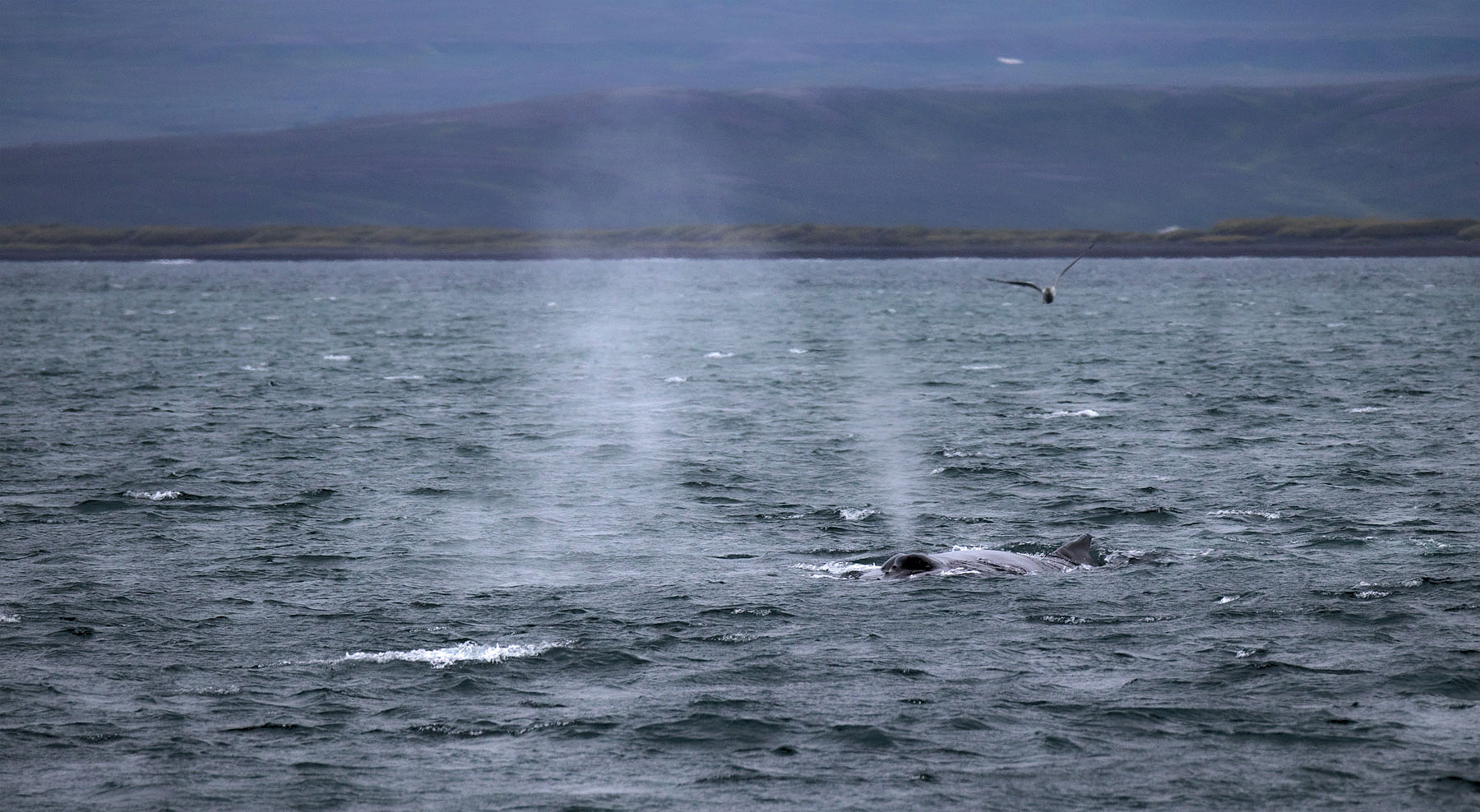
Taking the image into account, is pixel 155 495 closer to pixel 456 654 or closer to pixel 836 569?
pixel 836 569

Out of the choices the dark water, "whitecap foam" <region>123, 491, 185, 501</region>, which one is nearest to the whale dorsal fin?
the dark water

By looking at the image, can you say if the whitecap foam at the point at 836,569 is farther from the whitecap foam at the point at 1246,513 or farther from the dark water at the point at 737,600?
the whitecap foam at the point at 1246,513

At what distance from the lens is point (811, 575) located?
2530cm

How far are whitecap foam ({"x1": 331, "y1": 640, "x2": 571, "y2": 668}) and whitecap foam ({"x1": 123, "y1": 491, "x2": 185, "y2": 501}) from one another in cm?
1412

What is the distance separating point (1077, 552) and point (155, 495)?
60.6 feet

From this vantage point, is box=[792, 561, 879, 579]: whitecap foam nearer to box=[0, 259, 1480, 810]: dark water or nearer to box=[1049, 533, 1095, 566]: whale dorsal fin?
box=[0, 259, 1480, 810]: dark water

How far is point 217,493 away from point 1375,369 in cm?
4596

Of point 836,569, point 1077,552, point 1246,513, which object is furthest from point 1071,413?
point 836,569

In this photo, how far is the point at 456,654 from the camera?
803 inches

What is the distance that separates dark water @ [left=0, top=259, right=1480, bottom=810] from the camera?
1623 cm

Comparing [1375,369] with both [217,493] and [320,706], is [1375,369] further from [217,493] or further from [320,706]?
[320,706]

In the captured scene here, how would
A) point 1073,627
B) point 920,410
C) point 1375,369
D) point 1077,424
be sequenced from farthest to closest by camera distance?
point 1375,369
point 920,410
point 1077,424
point 1073,627

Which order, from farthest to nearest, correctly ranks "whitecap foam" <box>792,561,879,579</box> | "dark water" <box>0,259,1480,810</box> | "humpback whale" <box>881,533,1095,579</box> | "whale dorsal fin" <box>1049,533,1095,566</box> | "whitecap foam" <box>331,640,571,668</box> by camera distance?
"whale dorsal fin" <box>1049,533,1095,566</box>, "whitecap foam" <box>792,561,879,579</box>, "humpback whale" <box>881,533,1095,579</box>, "whitecap foam" <box>331,640,571,668</box>, "dark water" <box>0,259,1480,810</box>

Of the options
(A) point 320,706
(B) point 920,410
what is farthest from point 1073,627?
(B) point 920,410
